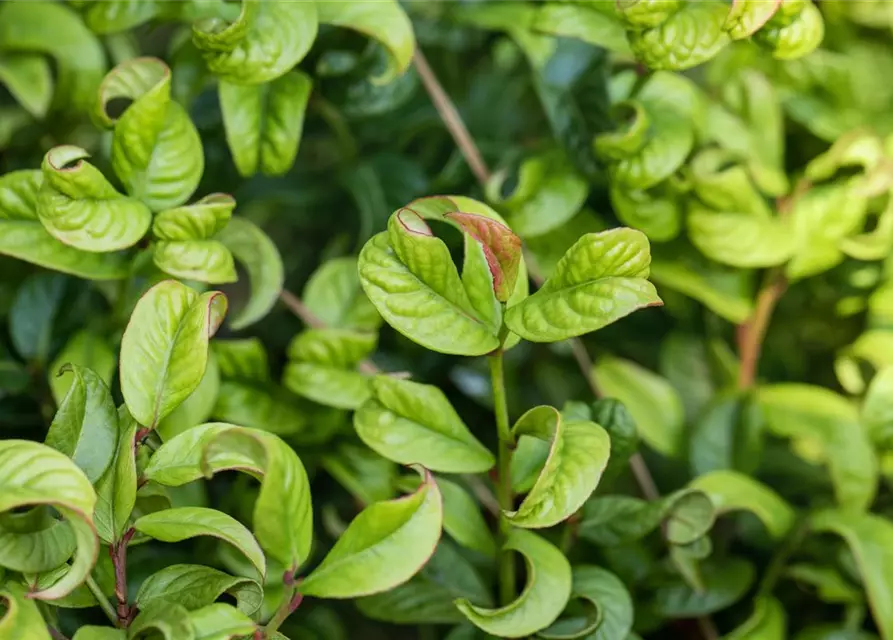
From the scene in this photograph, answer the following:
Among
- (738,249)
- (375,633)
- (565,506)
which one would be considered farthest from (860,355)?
(375,633)

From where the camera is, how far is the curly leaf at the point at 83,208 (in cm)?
50

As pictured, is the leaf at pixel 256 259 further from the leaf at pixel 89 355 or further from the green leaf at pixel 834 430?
the green leaf at pixel 834 430

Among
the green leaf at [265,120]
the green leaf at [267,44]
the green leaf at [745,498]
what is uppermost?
the green leaf at [267,44]

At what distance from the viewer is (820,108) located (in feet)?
2.54

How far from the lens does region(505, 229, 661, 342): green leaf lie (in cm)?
45

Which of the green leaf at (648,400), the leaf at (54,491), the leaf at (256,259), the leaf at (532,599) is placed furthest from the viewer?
the green leaf at (648,400)

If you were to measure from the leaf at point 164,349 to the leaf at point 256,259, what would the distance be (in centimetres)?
11

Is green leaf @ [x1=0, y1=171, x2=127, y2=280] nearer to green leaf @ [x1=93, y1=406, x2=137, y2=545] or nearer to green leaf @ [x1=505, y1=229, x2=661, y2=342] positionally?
green leaf @ [x1=93, y1=406, x2=137, y2=545]

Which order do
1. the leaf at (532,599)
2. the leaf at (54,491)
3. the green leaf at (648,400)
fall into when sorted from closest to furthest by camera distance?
the leaf at (54,491), the leaf at (532,599), the green leaf at (648,400)

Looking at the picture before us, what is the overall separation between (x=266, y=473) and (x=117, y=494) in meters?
0.10

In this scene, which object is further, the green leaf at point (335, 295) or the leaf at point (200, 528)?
the green leaf at point (335, 295)

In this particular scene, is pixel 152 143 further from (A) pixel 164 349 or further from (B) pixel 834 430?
(B) pixel 834 430

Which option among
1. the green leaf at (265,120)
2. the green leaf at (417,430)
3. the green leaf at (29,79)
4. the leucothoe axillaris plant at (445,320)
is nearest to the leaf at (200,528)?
the leucothoe axillaris plant at (445,320)

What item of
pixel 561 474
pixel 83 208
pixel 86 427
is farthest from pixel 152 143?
pixel 561 474
